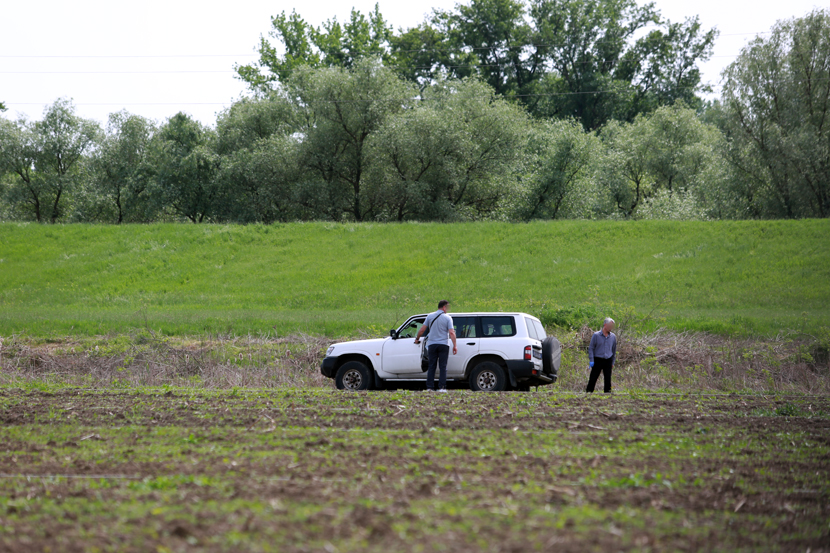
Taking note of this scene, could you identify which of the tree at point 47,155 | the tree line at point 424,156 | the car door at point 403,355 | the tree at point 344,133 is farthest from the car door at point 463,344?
the tree at point 47,155

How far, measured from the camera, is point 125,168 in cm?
5625

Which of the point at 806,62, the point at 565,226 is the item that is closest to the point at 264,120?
the point at 565,226

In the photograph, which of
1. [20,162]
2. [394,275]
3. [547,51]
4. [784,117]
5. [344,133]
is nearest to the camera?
[394,275]

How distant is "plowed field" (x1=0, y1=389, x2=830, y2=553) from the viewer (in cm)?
486

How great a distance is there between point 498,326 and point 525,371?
1135 mm

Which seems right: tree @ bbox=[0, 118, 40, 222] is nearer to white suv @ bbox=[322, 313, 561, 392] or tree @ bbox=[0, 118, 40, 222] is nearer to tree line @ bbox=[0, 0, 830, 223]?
tree line @ bbox=[0, 0, 830, 223]

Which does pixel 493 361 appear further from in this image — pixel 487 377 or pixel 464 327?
pixel 464 327

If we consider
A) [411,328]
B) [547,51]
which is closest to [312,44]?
[547,51]

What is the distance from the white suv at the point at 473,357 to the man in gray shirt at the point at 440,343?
0.55 meters

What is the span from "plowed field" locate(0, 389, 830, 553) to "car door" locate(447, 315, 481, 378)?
4303 mm

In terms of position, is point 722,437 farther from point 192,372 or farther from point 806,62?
point 806,62

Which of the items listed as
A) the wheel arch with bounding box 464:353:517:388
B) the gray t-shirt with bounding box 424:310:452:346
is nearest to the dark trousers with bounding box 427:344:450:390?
the gray t-shirt with bounding box 424:310:452:346

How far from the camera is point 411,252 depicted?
127 ft

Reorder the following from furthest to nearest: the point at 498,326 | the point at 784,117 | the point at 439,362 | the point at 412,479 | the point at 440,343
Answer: the point at 784,117 < the point at 498,326 < the point at 439,362 < the point at 440,343 < the point at 412,479
